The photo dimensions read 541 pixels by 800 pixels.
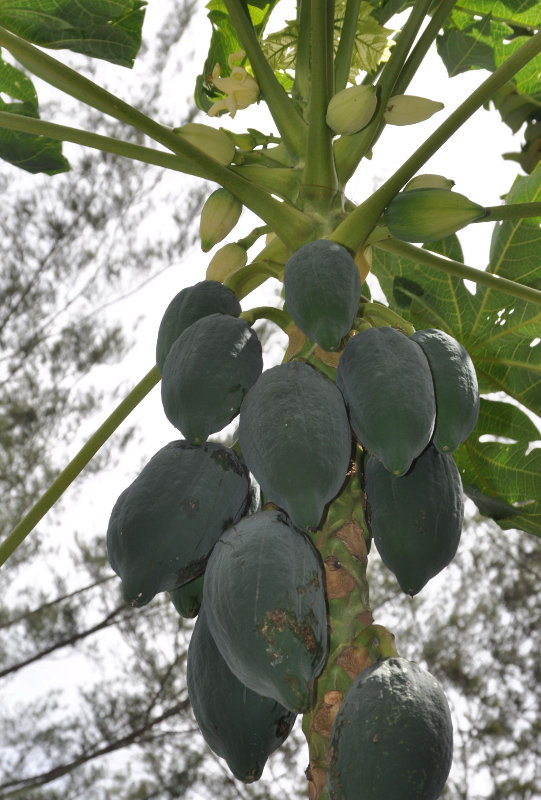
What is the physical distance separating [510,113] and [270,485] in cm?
204

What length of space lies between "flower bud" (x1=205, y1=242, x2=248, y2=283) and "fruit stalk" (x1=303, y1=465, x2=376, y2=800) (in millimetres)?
436

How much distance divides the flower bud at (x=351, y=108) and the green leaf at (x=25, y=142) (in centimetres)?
76

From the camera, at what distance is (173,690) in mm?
4445

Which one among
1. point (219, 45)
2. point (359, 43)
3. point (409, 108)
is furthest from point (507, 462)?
point (219, 45)

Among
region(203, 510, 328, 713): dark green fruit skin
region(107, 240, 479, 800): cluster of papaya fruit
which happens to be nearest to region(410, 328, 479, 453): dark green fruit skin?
region(107, 240, 479, 800): cluster of papaya fruit

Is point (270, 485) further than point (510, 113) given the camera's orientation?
No

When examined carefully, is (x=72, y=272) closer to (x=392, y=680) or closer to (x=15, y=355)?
(x=15, y=355)

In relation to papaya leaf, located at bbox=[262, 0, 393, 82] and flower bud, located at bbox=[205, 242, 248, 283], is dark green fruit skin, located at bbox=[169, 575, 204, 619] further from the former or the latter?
papaya leaf, located at bbox=[262, 0, 393, 82]

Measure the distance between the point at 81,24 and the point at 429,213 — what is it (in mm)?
892

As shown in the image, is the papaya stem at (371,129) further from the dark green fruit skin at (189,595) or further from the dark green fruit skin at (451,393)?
the dark green fruit skin at (189,595)

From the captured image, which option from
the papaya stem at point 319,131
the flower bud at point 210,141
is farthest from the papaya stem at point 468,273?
the flower bud at point 210,141

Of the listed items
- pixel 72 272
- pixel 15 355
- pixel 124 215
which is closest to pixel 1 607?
pixel 15 355

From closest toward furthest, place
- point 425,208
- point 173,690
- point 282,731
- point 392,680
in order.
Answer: point 392,680 → point 282,731 → point 425,208 → point 173,690

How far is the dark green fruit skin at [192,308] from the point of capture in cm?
104
